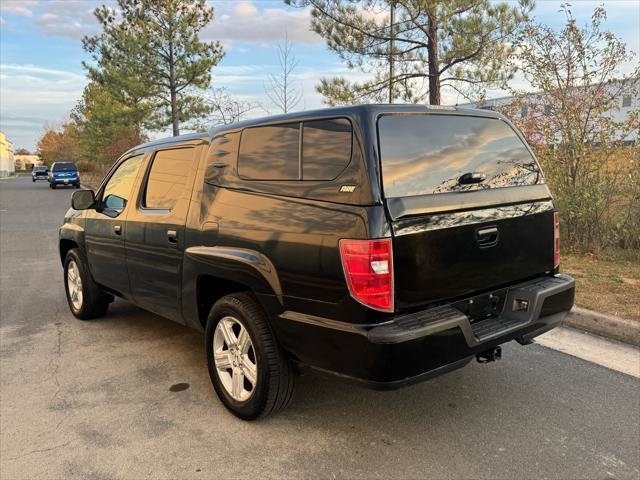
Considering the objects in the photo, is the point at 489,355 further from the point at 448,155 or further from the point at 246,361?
the point at 246,361

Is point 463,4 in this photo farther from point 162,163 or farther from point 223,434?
point 223,434

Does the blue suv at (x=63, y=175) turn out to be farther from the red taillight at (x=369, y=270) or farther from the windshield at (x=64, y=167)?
the red taillight at (x=369, y=270)

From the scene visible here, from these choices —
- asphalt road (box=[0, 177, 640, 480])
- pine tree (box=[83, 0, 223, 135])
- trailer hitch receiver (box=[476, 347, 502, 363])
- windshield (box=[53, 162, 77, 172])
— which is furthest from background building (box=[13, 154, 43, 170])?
trailer hitch receiver (box=[476, 347, 502, 363])

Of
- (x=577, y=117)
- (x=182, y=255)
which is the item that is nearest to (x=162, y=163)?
(x=182, y=255)

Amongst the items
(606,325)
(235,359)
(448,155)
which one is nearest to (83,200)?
(235,359)

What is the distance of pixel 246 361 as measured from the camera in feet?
10.8

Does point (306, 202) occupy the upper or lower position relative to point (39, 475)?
upper

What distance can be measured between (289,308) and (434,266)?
0.82m

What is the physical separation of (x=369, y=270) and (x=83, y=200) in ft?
11.4

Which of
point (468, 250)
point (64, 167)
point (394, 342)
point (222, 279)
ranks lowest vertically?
point (394, 342)

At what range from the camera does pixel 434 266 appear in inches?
109

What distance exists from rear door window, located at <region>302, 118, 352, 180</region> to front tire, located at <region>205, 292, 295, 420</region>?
0.92m

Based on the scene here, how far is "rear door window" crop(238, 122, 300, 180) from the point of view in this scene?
3.03 m

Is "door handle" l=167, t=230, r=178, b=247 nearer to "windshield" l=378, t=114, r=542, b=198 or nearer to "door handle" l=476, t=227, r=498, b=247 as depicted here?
"windshield" l=378, t=114, r=542, b=198
